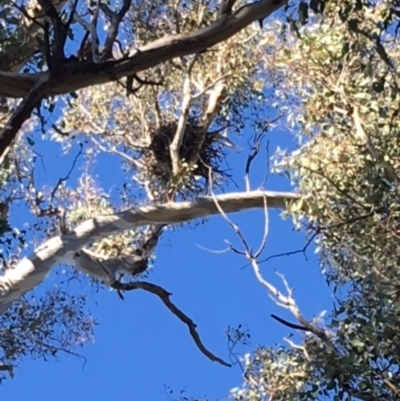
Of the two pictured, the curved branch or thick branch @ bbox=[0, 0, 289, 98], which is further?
the curved branch

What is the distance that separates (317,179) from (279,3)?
2.34 metres

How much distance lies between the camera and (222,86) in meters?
8.20

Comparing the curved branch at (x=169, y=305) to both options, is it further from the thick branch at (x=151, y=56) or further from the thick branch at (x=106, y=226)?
the thick branch at (x=151, y=56)

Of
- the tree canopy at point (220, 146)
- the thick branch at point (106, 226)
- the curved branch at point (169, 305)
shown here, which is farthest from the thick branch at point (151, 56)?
the curved branch at point (169, 305)

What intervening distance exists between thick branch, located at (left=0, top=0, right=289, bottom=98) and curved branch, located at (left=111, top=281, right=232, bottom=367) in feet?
13.7

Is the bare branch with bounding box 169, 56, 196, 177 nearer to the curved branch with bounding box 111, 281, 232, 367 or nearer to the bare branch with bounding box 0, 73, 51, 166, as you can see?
the curved branch with bounding box 111, 281, 232, 367

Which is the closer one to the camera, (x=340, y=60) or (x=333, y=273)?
(x=340, y=60)

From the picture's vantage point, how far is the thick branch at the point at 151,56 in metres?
3.34

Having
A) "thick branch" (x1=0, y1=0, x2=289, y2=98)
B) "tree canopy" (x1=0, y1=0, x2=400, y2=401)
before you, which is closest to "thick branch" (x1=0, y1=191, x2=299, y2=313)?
"tree canopy" (x1=0, y1=0, x2=400, y2=401)

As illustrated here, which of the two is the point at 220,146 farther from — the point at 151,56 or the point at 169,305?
the point at 151,56

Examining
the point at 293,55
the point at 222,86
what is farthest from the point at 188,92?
the point at 293,55

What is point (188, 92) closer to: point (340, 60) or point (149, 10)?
point (149, 10)

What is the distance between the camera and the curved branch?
24.0 ft

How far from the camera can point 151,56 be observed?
346 cm
